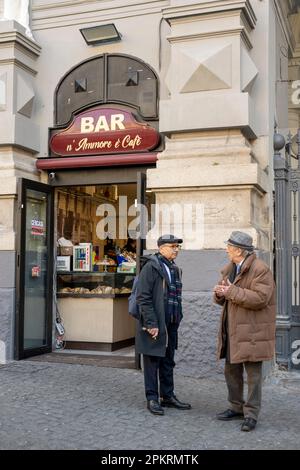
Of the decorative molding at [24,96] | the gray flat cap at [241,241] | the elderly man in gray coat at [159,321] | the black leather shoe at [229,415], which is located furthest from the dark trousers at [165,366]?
the decorative molding at [24,96]

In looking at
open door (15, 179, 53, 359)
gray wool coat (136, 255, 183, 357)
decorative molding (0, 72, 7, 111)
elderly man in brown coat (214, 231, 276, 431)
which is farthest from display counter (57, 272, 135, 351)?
elderly man in brown coat (214, 231, 276, 431)

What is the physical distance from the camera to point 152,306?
18.7ft

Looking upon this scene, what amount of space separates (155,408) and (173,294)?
1.13 metres

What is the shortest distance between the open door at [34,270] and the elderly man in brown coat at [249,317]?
3708mm

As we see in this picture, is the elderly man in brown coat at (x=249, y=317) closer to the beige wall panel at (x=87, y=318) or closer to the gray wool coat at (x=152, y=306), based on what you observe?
the gray wool coat at (x=152, y=306)

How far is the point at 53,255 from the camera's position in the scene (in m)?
8.91

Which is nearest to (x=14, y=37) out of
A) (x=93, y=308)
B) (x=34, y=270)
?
(x=34, y=270)

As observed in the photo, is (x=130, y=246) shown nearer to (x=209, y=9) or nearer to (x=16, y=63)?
(x=16, y=63)

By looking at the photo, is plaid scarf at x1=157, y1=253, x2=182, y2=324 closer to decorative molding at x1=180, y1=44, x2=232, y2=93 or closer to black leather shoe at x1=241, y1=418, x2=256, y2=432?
black leather shoe at x1=241, y1=418, x2=256, y2=432

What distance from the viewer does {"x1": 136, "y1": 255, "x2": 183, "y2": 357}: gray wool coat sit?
5.64 m

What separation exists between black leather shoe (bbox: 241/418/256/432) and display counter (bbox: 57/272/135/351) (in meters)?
3.85

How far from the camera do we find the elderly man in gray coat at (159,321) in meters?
5.66
